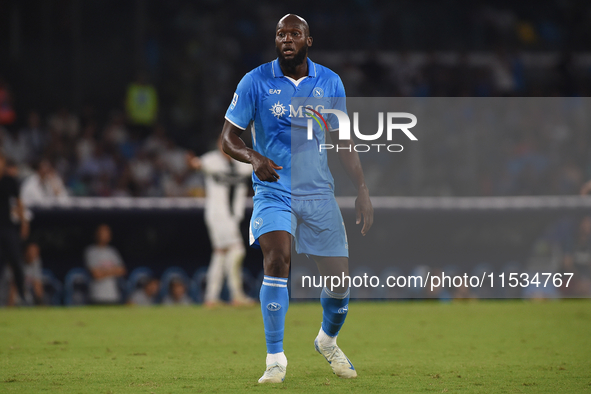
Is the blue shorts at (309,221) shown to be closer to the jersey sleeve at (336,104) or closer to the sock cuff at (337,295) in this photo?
the sock cuff at (337,295)

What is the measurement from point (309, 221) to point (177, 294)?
26.4 ft

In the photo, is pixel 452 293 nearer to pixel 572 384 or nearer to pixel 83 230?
pixel 83 230

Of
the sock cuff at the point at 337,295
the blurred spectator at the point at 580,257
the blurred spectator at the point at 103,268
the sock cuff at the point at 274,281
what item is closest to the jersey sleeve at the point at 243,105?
the sock cuff at the point at 274,281

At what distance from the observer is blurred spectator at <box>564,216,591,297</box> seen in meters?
11.5

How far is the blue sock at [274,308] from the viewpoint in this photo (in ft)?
17.5

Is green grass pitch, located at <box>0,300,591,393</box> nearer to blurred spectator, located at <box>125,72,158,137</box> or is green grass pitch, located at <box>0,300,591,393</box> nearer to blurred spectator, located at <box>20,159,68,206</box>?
blurred spectator, located at <box>20,159,68,206</box>

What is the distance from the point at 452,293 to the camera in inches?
525

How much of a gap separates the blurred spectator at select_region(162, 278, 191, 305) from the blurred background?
0.95 feet

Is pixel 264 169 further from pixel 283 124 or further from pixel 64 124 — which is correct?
pixel 64 124

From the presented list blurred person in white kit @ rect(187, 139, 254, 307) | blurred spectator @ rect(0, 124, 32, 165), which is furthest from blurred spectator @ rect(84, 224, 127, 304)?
blurred spectator @ rect(0, 124, 32, 165)

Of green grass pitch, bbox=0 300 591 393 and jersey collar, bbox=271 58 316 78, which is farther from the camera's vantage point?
jersey collar, bbox=271 58 316 78

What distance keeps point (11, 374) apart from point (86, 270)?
756cm

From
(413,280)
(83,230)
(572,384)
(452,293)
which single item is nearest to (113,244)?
(83,230)

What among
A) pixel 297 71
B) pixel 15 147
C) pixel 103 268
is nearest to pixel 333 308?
pixel 297 71
